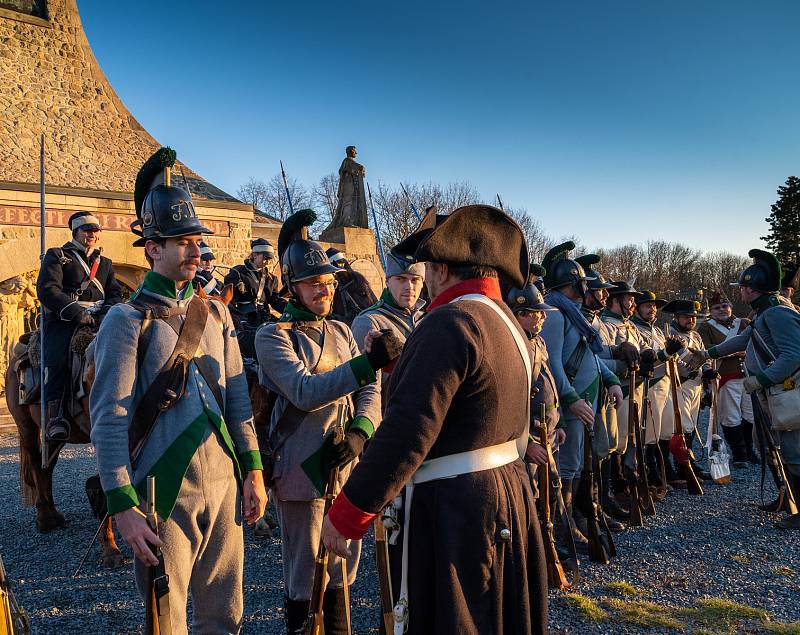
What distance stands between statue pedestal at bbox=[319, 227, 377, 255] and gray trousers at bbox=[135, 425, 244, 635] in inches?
575

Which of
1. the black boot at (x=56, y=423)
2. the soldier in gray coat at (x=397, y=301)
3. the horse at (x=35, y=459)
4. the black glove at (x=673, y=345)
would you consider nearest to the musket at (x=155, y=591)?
the soldier in gray coat at (x=397, y=301)

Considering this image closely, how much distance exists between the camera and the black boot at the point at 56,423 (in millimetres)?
5815

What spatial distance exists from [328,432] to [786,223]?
34855mm

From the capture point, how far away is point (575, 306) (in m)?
5.87

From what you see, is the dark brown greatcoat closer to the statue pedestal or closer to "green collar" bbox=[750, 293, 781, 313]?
"green collar" bbox=[750, 293, 781, 313]

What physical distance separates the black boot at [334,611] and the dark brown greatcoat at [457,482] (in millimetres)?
1269

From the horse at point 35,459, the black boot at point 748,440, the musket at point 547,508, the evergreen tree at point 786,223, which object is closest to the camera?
the musket at point 547,508

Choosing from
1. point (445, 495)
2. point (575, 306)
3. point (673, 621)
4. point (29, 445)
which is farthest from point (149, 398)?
point (29, 445)

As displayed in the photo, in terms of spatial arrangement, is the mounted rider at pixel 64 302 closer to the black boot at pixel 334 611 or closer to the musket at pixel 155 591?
the black boot at pixel 334 611

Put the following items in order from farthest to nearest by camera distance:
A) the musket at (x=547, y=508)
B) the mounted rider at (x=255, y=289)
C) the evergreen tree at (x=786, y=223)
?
the evergreen tree at (x=786, y=223), the mounted rider at (x=255, y=289), the musket at (x=547, y=508)

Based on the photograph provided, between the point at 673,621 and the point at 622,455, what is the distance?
3.10 meters

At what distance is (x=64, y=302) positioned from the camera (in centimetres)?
582

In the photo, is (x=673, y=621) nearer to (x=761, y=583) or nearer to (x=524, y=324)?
(x=761, y=583)

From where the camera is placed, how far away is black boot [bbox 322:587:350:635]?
3.29m
